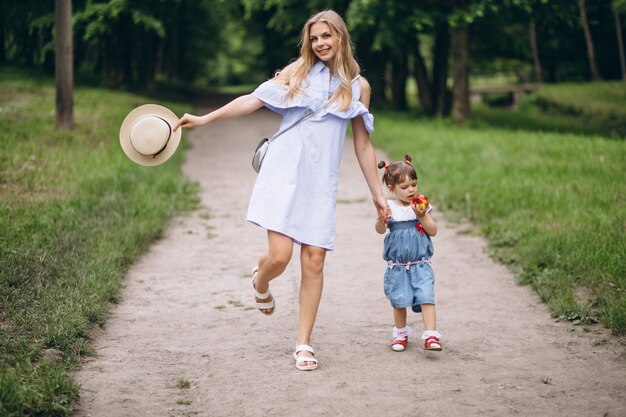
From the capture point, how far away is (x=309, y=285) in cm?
496

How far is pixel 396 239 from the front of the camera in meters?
5.15

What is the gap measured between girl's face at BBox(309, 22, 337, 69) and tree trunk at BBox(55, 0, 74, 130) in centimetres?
923

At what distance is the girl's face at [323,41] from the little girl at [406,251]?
755 millimetres

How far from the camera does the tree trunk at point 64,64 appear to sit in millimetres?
13053

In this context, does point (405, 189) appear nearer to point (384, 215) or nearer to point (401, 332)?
point (384, 215)

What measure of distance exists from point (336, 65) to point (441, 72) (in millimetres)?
20054

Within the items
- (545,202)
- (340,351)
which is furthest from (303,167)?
(545,202)

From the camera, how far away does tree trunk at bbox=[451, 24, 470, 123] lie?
2008 centimetres

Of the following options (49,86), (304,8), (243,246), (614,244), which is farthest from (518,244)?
(304,8)

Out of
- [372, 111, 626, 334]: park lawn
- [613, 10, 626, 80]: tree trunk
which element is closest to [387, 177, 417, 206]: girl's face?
[372, 111, 626, 334]: park lawn

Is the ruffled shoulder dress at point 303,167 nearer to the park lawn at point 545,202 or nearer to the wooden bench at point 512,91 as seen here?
the park lawn at point 545,202

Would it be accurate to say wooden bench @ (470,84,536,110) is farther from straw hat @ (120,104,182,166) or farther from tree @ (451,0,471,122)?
straw hat @ (120,104,182,166)

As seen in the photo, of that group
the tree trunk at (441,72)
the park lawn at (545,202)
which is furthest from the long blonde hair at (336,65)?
the tree trunk at (441,72)

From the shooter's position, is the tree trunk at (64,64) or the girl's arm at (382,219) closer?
the girl's arm at (382,219)
